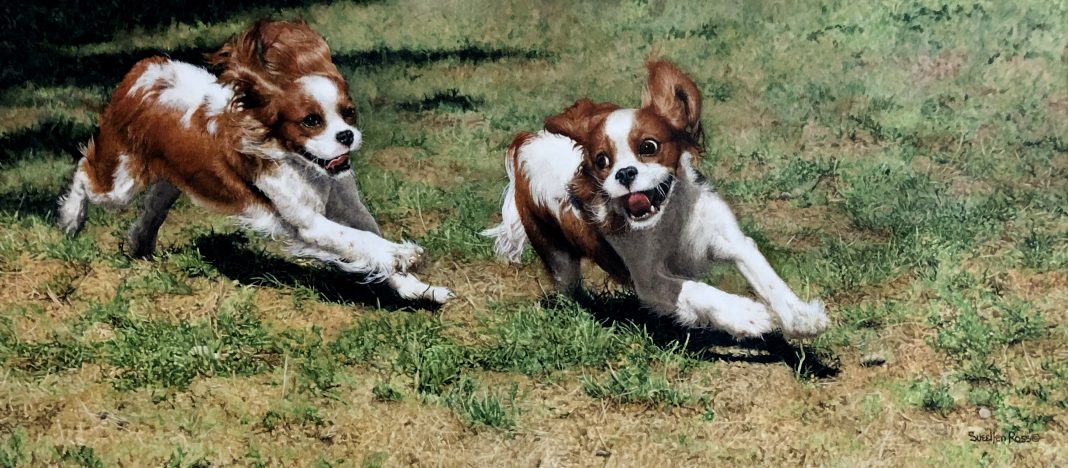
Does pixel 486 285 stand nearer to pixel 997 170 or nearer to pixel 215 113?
pixel 215 113

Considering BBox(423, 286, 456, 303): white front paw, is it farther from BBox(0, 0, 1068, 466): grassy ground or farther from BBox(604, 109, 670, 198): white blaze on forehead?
BBox(604, 109, 670, 198): white blaze on forehead

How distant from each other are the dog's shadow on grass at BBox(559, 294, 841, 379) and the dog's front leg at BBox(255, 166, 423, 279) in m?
0.99

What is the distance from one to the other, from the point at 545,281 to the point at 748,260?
3.39 feet

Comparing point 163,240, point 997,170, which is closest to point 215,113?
point 163,240

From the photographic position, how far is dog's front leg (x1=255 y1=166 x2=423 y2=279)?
5.50 metres

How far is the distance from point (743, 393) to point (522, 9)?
293 centimetres

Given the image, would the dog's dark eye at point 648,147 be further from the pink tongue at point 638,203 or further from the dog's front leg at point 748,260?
the dog's front leg at point 748,260

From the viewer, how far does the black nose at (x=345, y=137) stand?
17.9 ft

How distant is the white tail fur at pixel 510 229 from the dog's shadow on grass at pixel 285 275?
0.46 meters

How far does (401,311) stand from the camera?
5.66 metres

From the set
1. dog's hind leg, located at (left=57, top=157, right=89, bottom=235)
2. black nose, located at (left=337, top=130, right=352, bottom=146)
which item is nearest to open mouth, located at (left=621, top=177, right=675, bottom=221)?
black nose, located at (left=337, top=130, right=352, bottom=146)

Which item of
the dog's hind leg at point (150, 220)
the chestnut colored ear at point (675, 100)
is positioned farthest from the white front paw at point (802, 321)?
the dog's hind leg at point (150, 220)
